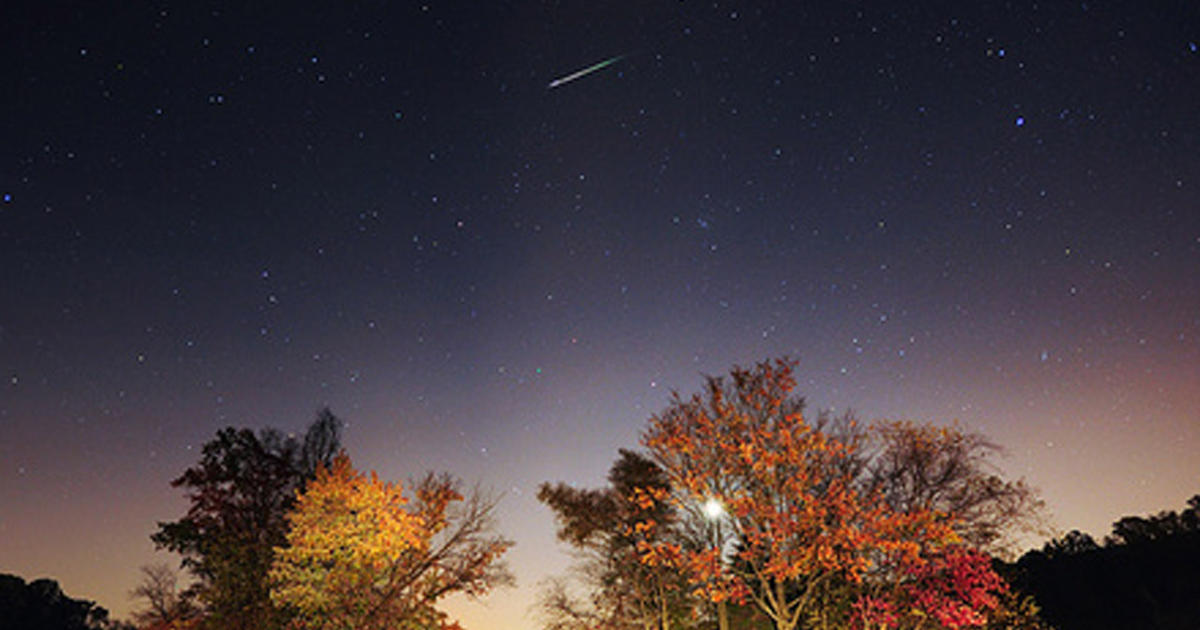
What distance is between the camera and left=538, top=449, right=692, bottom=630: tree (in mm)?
32812

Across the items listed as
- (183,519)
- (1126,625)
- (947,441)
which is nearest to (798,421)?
(947,441)

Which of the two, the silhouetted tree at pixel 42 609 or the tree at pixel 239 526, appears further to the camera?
the silhouetted tree at pixel 42 609

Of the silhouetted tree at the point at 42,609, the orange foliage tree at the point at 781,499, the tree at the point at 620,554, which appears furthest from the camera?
the silhouetted tree at the point at 42,609

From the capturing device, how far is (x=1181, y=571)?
39.6 m

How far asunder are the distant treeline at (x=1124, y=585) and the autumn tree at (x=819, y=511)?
18.3 m

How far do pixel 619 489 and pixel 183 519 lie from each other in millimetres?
19905

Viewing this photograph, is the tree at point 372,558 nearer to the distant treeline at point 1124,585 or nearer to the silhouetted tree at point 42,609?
the distant treeline at point 1124,585

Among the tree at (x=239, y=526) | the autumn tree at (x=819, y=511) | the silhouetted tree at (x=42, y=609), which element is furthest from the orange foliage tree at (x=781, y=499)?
the silhouetted tree at (x=42, y=609)

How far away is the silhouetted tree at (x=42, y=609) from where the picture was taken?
52438 mm

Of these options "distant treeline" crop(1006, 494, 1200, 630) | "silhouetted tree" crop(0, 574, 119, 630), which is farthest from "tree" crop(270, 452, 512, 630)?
"silhouetted tree" crop(0, 574, 119, 630)

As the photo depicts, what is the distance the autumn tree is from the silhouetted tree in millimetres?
56177

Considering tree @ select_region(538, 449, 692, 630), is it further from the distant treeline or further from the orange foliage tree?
the distant treeline

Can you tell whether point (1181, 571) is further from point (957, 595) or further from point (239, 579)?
point (239, 579)

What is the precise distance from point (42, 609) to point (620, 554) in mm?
51057
